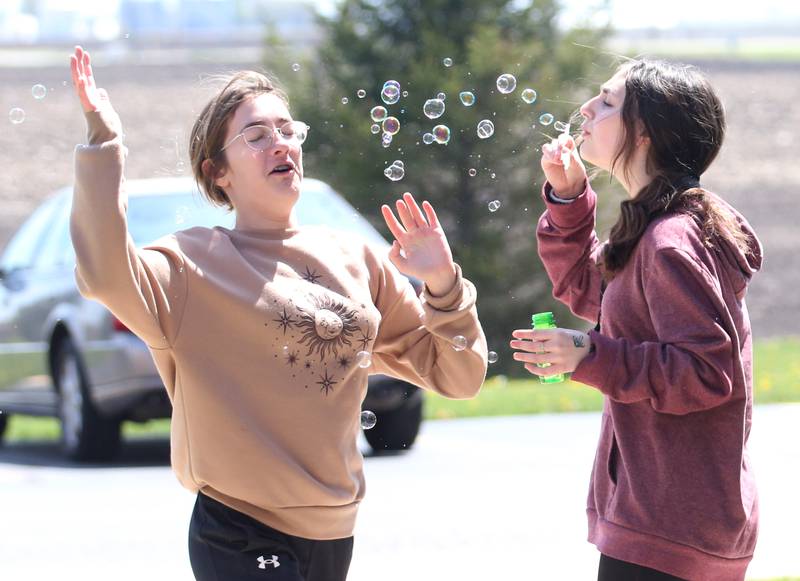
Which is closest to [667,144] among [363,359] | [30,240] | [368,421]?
[363,359]

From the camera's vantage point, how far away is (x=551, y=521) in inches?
287

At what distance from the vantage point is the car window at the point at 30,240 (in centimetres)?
994

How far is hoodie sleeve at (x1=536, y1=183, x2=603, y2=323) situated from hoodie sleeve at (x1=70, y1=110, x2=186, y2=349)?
102 cm

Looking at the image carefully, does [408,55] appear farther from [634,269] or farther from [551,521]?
[634,269]

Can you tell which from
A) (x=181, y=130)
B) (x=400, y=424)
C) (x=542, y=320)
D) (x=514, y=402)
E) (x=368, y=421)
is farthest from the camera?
(x=181, y=130)

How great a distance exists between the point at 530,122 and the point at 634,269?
45.1ft

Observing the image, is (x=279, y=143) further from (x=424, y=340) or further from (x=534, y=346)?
(x=534, y=346)

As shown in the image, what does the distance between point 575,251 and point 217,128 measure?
935mm

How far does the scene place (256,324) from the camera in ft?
10.4

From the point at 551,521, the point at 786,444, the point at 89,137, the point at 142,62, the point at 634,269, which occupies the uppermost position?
the point at 89,137

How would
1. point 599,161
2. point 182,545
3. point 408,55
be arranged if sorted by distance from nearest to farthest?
point 599,161 → point 182,545 → point 408,55

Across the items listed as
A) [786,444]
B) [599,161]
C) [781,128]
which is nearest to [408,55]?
[786,444]

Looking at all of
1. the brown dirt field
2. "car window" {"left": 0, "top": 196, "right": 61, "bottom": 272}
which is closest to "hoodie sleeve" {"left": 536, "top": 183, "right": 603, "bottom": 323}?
"car window" {"left": 0, "top": 196, "right": 61, "bottom": 272}

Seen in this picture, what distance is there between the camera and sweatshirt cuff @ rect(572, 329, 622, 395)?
10.2 feet
